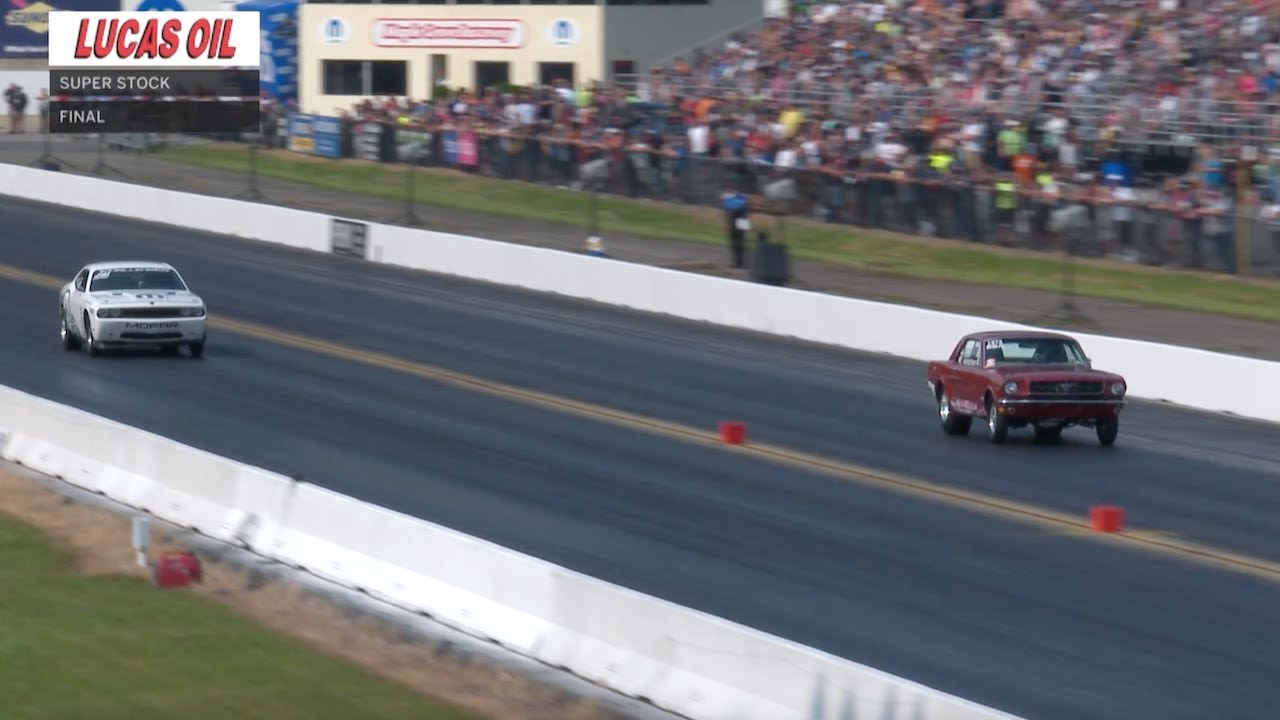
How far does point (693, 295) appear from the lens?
33688 mm

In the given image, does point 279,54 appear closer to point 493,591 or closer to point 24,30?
point 24,30

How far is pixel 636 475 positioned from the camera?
19.2 meters

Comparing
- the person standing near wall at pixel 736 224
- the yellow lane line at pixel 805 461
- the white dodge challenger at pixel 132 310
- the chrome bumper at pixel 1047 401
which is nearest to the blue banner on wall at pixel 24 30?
the person standing near wall at pixel 736 224

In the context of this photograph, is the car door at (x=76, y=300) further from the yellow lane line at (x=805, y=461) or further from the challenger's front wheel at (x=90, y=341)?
the yellow lane line at (x=805, y=461)

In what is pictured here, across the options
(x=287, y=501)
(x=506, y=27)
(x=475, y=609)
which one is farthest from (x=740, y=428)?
(x=506, y=27)

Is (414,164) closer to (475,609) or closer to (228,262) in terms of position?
(228,262)

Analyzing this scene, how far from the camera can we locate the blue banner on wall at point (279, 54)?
67.1 meters

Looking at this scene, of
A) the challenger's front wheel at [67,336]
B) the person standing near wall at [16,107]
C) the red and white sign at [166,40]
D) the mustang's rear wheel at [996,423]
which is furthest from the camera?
the person standing near wall at [16,107]

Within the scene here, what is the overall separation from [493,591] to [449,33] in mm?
51990

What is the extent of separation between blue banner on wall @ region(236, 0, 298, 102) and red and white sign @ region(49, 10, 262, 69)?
3.02 feet


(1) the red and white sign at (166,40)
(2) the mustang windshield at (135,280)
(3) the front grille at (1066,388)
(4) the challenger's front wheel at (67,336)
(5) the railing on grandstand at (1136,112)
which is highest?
(1) the red and white sign at (166,40)

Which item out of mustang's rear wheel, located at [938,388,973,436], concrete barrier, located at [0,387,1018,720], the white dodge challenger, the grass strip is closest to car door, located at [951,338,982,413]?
mustang's rear wheel, located at [938,388,973,436]

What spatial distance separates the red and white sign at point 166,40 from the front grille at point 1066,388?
149ft

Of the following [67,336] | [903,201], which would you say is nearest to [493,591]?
[67,336]
